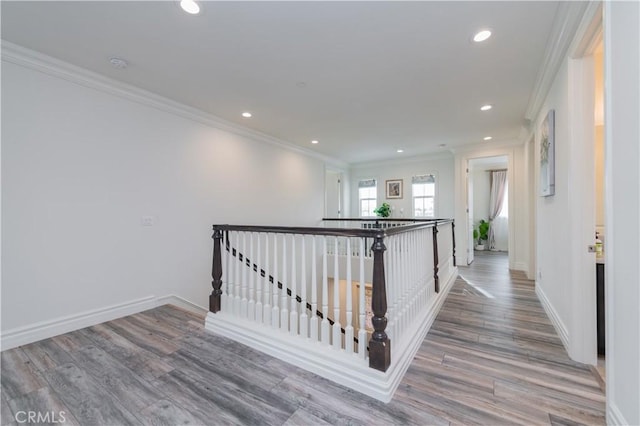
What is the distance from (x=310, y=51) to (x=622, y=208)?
2393mm

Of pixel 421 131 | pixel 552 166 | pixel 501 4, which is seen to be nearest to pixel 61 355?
pixel 501 4

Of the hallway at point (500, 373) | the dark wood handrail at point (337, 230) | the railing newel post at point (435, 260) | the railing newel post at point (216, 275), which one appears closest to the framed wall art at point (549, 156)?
the railing newel post at point (435, 260)

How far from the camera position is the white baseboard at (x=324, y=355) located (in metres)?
1.71

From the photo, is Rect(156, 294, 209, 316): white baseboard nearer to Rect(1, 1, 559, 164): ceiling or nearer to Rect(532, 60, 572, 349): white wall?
Rect(1, 1, 559, 164): ceiling

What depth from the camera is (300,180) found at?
595 cm

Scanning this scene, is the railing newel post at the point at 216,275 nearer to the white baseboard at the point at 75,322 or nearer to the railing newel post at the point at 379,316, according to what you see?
the white baseboard at the point at 75,322

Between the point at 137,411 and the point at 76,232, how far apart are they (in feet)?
6.65

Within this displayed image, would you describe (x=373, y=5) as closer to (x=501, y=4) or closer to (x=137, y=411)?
(x=501, y=4)

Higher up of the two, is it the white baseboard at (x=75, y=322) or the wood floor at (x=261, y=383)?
the white baseboard at (x=75, y=322)

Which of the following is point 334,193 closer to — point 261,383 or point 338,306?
point 338,306

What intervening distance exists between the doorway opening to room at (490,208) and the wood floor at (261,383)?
20.6 feet

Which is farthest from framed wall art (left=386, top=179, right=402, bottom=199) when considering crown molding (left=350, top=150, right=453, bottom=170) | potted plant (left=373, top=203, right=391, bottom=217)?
crown molding (left=350, top=150, right=453, bottom=170)

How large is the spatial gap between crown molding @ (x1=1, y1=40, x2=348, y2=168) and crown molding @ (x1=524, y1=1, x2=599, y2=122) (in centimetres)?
392

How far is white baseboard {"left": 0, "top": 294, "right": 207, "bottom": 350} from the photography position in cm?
230
